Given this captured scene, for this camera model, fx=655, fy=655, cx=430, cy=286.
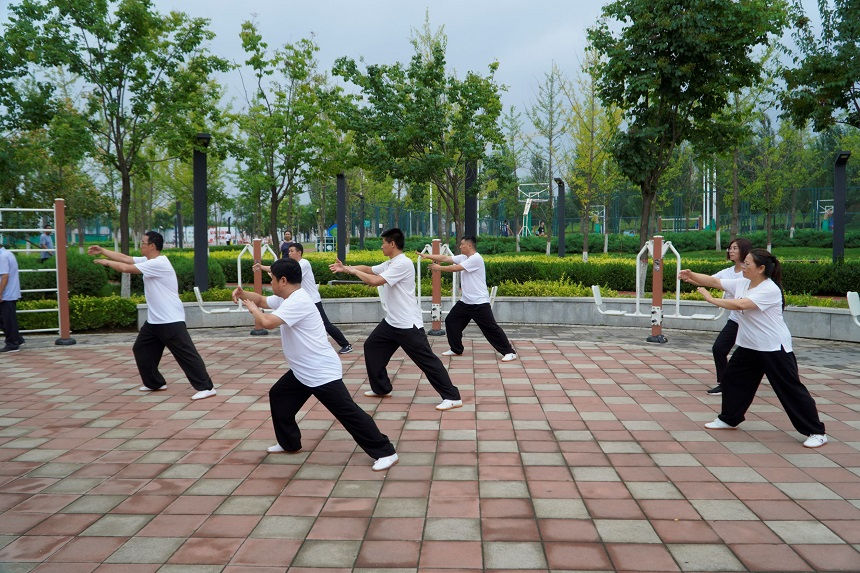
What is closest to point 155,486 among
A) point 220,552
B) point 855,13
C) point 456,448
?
point 220,552

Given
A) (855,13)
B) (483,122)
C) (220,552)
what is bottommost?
(220,552)

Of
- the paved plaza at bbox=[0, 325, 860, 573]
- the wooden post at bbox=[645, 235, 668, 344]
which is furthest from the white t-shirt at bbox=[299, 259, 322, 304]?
the wooden post at bbox=[645, 235, 668, 344]

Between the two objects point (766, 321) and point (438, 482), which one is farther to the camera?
point (766, 321)

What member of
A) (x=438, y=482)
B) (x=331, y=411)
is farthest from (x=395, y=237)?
(x=438, y=482)

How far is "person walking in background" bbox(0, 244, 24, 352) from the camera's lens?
934cm

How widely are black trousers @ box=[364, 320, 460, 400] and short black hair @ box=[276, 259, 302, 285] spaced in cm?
183

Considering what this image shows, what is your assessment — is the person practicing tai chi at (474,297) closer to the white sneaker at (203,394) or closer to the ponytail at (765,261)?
the white sneaker at (203,394)

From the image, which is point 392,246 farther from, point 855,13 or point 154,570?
point 855,13

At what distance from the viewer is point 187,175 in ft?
107

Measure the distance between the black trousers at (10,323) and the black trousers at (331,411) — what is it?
6.83 m

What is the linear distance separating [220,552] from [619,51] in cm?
1215

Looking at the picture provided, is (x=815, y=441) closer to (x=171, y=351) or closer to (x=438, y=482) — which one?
(x=438, y=482)

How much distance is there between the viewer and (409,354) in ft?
20.6

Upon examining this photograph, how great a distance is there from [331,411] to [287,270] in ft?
3.38
